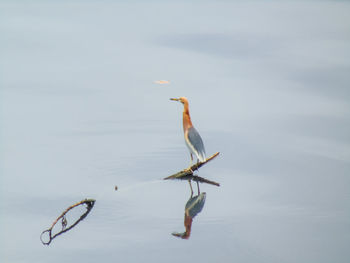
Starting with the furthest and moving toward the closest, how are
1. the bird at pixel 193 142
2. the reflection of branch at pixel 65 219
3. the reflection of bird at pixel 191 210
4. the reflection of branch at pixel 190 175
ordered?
the reflection of branch at pixel 190 175, the bird at pixel 193 142, the reflection of bird at pixel 191 210, the reflection of branch at pixel 65 219

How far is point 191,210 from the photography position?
197 inches

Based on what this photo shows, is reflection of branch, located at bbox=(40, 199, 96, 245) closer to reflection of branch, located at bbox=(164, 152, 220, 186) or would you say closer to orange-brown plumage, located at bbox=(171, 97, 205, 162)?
reflection of branch, located at bbox=(164, 152, 220, 186)

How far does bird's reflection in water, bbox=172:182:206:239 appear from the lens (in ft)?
15.4

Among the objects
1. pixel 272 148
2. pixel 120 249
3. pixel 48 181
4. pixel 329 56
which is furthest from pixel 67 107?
pixel 329 56

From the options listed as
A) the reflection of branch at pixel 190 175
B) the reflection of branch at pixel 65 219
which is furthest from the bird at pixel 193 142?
the reflection of branch at pixel 65 219

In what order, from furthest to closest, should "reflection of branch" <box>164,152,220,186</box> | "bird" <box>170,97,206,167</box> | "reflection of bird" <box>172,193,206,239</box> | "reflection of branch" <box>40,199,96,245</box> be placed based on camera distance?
"reflection of branch" <box>164,152,220,186</box> < "bird" <box>170,97,206,167</box> < "reflection of bird" <box>172,193,206,239</box> < "reflection of branch" <box>40,199,96,245</box>

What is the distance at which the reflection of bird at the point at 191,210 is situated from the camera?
4.68m

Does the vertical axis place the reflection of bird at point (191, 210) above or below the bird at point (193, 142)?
below

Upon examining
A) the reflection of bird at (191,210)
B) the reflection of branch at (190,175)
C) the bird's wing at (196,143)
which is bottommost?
the reflection of bird at (191,210)

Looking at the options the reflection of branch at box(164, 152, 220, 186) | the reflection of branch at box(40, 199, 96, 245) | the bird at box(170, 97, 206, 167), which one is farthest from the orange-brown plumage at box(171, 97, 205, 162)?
the reflection of branch at box(40, 199, 96, 245)

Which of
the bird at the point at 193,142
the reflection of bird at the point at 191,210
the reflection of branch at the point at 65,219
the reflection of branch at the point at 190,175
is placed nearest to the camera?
the reflection of branch at the point at 65,219

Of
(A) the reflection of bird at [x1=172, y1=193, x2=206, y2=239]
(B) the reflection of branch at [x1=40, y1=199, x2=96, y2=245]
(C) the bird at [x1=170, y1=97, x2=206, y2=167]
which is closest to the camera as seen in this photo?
(B) the reflection of branch at [x1=40, y1=199, x2=96, y2=245]

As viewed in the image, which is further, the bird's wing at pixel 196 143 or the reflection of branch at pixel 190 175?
the reflection of branch at pixel 190 175

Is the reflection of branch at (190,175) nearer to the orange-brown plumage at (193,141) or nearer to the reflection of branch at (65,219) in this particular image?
the orange-brown plumage at (193,141)
